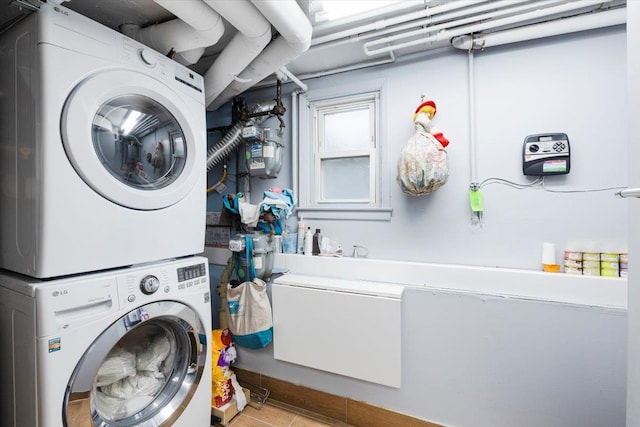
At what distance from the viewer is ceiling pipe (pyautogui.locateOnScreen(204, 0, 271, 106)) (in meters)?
1.05

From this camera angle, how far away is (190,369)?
1.26 metres

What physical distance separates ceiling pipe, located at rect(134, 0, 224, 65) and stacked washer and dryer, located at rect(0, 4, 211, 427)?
0.16 m

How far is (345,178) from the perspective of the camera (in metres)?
1.90

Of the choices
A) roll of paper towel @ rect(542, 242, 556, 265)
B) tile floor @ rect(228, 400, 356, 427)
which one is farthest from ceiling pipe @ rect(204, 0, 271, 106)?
tile floor @ rect(228, 400, 356, 427)

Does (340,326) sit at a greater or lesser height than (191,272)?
lesser

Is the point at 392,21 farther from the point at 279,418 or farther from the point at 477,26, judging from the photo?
the point at 279,418

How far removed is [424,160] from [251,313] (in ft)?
4.34

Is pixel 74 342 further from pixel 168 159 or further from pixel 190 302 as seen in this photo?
pixel 168 159

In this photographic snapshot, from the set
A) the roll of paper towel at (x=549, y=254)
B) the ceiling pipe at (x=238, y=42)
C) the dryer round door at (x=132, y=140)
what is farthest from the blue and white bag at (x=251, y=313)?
the roll of paper towel at (x=549, y=254)

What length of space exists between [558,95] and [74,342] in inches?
91.2

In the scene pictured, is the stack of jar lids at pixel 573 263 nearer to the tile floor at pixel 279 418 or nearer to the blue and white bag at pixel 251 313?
the tile floor at pixel 279 418

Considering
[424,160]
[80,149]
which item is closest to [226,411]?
[80,149]

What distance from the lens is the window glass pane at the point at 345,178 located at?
72.6 inches

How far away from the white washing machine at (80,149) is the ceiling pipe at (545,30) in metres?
1.51
